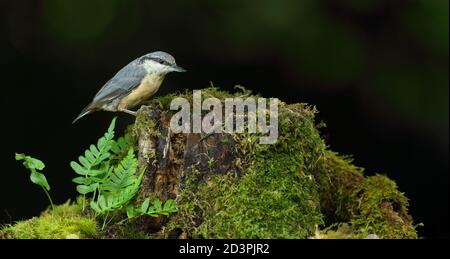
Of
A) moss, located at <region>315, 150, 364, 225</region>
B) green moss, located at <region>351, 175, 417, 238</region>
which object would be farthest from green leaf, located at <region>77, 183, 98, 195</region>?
green moss, located at <region>351, 175, 417, 238</region>

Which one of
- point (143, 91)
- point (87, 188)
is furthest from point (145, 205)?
point (143, 91)

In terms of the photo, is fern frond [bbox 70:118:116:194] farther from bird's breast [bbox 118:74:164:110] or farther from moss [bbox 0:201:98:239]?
bird's breast [bbox 118:74:164:110]

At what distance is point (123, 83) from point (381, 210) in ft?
5.82

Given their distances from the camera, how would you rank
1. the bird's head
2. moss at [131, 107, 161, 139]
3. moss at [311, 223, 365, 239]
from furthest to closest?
1. the bird's head
2. moss at [131, 107, 161, 139]
3. moss at [311, 223, 365, 239]

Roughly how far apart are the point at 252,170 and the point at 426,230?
2570 mm

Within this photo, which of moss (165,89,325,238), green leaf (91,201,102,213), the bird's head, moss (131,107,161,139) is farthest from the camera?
the bird's head

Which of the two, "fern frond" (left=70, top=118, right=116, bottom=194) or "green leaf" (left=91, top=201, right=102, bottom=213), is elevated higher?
"fern frond" (left=70, top=118, right=116, bottom=194)

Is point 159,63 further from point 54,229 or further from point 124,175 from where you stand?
point 54,229

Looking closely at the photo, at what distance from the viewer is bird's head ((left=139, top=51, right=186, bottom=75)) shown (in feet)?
15.0

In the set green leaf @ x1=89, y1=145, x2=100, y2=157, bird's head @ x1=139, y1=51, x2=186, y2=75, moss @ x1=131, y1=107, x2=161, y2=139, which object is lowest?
green leaf @ x1=89, y1=145, x2=100, y2=157

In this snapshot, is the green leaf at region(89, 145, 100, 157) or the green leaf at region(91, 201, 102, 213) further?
the green leaf at region(89, 145, 100, 157)

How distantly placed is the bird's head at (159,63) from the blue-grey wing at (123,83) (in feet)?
0.14

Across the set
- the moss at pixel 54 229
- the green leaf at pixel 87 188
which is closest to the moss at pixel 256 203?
the moss at pixel 54 229

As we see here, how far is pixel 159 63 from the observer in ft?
15.1
